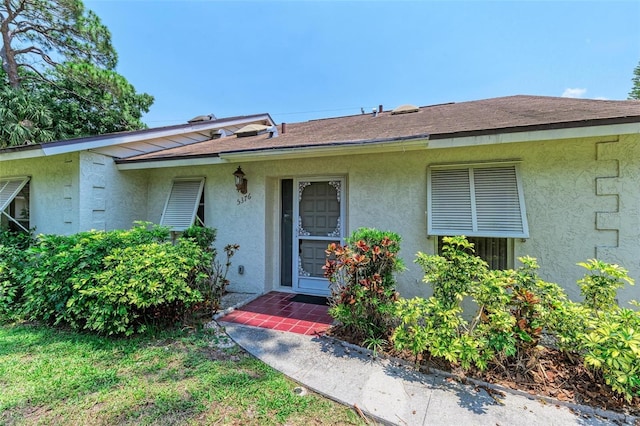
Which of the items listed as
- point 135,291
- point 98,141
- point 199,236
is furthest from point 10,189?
point 135,291

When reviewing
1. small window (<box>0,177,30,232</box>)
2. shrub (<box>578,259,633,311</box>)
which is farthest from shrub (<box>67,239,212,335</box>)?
small window (<box>0,177,30,232</box>)

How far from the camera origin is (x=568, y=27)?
6676mm

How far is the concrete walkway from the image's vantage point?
255 centimetres

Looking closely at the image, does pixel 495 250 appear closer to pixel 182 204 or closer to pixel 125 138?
pixel 182 204

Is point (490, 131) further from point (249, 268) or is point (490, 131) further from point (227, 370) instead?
point (249, 268)

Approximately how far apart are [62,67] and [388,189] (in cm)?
1728

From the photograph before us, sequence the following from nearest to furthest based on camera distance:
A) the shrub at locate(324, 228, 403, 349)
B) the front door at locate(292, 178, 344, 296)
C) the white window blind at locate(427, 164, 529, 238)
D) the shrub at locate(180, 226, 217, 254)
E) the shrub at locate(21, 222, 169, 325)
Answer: the shrub at locate(324, 228, 403, 349)
the shrub at locate(21, 222, 169, 325)
the white window blind at locate(427, 164, 529, 238)
the shrub at locate(180, 226, 217, 254)
the front door at locate(292, 178, 344, 296)

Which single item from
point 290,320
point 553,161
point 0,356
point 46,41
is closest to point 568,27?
point 553,161

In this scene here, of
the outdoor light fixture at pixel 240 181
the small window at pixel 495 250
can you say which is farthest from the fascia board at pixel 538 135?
the outdoor light fixture at pixel 240 181

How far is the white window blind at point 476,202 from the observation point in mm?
4461

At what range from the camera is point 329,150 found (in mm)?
4949

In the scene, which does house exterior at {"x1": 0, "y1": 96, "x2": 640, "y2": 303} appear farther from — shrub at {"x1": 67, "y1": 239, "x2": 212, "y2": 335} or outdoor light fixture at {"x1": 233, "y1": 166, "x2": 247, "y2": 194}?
shrub at {"x1": 67, "y1": 239, "x2": 212, "y2": 335}

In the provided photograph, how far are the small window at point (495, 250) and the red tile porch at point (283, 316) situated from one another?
2.87 metres

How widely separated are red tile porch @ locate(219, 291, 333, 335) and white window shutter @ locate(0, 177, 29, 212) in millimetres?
6908
